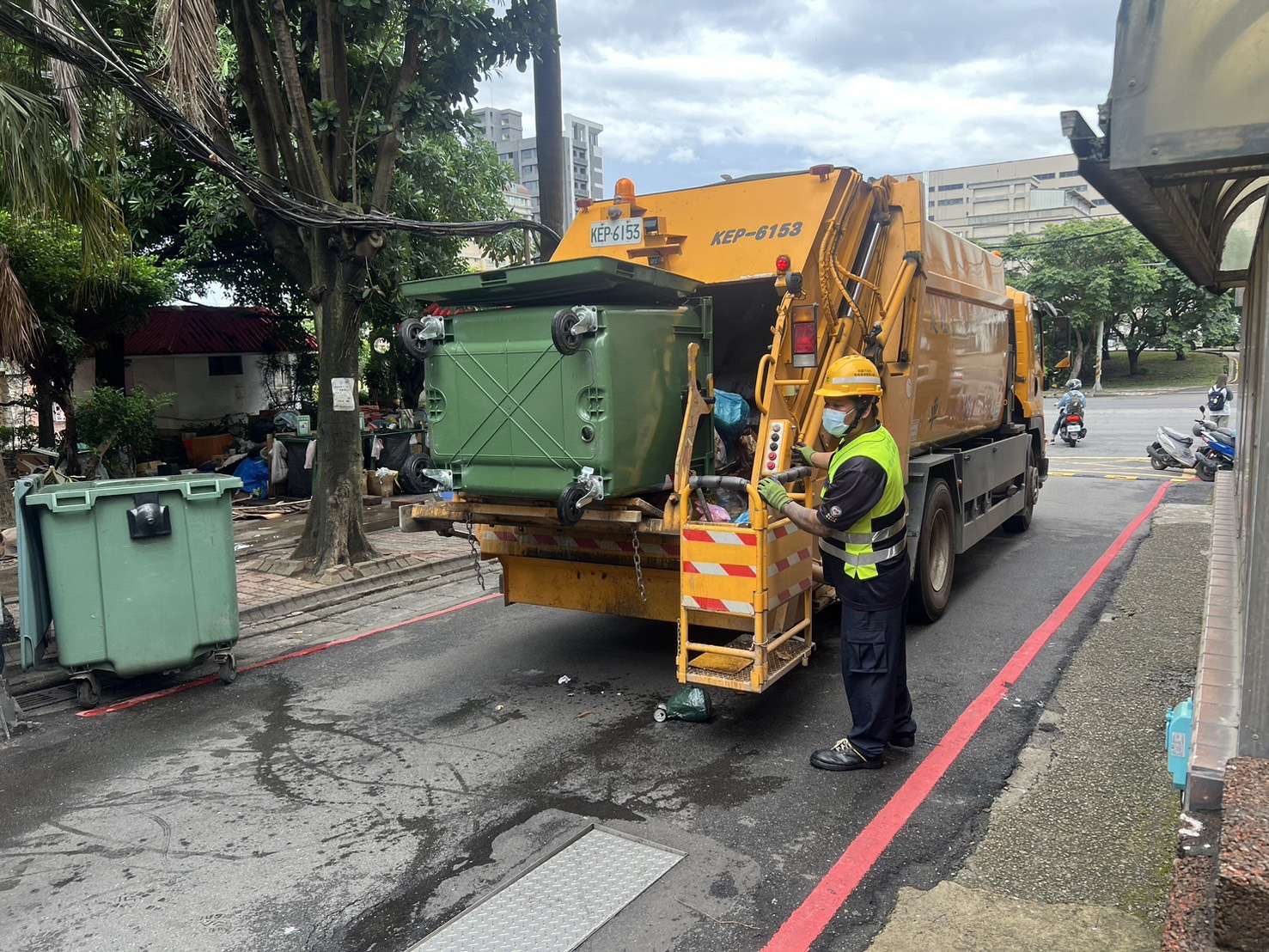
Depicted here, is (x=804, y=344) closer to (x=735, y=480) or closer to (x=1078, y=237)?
(x=735, y=480)

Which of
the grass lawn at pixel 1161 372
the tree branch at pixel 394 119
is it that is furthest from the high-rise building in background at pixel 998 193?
the tree branch at pixel 394 119

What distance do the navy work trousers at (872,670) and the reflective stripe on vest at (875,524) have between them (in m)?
0.22

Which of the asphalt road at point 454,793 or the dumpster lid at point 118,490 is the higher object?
the dumpster lid at point 118,490

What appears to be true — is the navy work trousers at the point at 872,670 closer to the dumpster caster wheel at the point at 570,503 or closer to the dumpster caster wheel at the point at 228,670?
the dumpster caster wheel at the point at 570,503

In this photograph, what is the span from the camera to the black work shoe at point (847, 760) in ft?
13.8

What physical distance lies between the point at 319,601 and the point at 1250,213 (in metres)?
7.55

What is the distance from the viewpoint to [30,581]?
17.5ft

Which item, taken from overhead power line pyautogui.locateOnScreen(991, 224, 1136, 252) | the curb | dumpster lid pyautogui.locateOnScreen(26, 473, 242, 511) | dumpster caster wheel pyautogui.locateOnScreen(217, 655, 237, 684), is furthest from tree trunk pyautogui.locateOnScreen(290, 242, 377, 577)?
overhead power line pyautogui.locateOnScreen(991, 224, 1136, 252)

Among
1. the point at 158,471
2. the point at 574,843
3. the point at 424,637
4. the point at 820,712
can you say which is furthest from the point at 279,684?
the point at 158,471

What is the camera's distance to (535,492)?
15.9 ft

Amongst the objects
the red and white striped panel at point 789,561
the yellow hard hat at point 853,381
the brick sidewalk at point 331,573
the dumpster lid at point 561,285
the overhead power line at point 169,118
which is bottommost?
the brick sidewalk at point 331,573

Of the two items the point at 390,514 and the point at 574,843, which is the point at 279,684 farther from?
the point at 390,514

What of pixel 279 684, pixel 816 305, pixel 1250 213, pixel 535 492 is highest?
pixel 1250 213

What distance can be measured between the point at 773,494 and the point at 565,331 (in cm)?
125
